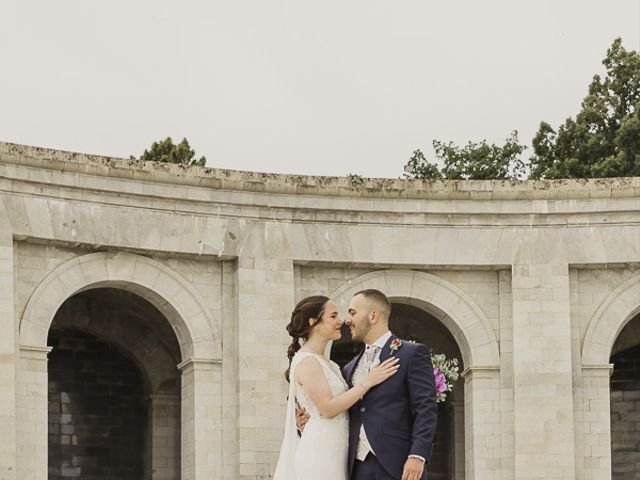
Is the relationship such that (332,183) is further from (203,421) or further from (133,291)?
A: (203,421)

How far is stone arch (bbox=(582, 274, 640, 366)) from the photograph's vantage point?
1153 inches

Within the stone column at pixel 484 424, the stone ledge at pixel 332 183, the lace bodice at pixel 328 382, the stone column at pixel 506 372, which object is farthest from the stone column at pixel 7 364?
the lace bodice at pixel 328 382

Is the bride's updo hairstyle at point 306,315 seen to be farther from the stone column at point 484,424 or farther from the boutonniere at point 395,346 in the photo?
the stone column at point 484,424

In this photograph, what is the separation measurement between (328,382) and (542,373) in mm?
16935

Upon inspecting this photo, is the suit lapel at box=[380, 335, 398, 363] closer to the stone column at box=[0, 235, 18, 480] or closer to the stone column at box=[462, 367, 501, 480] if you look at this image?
the stone column at box=[0, 235, 18, 480]

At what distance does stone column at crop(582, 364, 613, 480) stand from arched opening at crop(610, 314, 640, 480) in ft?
10.7

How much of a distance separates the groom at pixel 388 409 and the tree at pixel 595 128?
96.9 feet

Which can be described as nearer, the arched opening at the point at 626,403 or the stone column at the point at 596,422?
the stone column at the point at 596,422

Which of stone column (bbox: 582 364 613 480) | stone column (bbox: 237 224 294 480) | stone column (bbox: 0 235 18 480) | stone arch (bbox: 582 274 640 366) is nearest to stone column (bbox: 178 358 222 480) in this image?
stone column (bbox: 237 224 294 480)

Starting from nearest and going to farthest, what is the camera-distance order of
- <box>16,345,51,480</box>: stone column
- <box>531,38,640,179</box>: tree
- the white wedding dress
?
the white wedding dress, <box>16,345,51,480</box>: stone column, <box>531,38,640,179</box>: tree

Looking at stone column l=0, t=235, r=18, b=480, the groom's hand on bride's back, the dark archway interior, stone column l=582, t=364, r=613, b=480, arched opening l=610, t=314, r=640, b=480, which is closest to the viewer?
the groom's hand on bride's back

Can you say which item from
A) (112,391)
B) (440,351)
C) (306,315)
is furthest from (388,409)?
(440,351)

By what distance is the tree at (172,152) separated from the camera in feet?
145

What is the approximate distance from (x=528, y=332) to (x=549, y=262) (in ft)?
4.42
